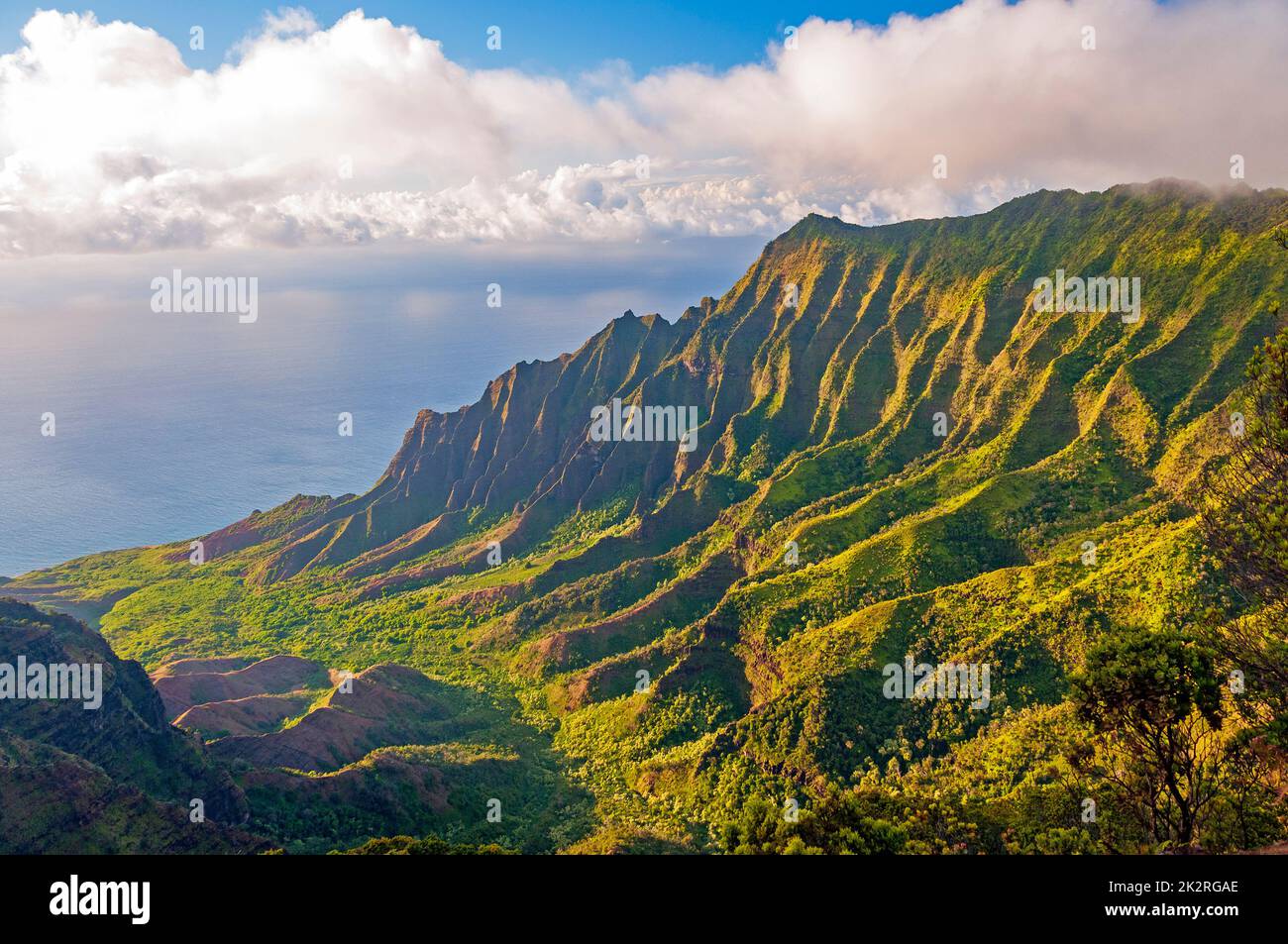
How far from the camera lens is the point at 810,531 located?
3765 inches

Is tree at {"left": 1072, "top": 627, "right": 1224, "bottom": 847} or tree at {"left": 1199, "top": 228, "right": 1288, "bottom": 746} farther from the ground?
tree at {"left": 1199, "top": 228, "right": 1288, "bottom": 746}

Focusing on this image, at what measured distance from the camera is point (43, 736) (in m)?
57.9

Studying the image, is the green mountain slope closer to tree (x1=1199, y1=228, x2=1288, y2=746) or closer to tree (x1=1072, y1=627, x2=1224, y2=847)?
tree (x1=1072, y1=627, x2=1224, y2=847)

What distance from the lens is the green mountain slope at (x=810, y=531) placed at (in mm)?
64938

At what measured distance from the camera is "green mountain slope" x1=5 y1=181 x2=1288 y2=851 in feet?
213

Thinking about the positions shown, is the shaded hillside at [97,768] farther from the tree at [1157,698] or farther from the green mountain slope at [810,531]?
the tree at [1157,698]

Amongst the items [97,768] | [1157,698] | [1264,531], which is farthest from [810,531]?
[97,768]

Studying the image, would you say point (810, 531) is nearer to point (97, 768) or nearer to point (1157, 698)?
point (1157, 698)

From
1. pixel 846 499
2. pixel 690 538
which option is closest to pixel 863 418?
pixel 846 499

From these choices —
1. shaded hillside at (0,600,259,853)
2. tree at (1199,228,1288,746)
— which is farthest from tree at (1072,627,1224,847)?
shaded hillside at (0,600,259,853)
